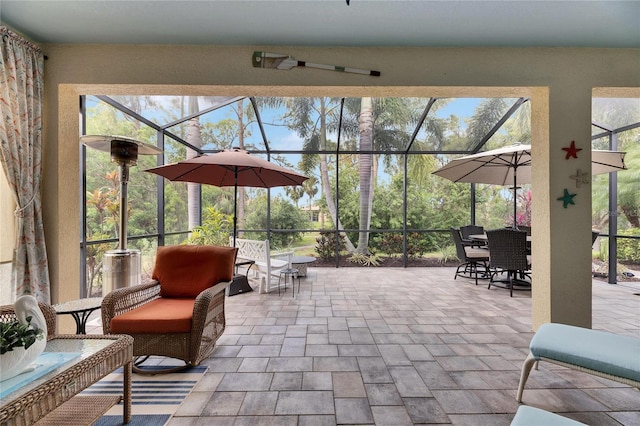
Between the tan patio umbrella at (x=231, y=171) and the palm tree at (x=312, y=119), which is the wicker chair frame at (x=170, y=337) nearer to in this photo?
the tan patio umbrella at (x=231, y=171)

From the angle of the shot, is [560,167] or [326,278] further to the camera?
[326,278]

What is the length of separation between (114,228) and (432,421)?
5010mm

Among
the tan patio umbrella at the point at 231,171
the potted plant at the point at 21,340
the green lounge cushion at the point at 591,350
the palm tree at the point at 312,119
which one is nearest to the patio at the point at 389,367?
the green lounge cushion at the point at 591,350

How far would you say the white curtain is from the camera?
241 centimetres

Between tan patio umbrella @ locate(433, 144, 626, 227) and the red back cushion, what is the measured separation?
3739mm

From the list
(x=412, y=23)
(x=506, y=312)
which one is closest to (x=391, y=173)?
(x=506, y=312)

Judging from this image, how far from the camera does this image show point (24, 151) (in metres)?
2.54

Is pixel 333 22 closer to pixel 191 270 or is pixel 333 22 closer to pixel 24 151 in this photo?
pixel 191 270

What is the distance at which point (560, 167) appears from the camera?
286 cm

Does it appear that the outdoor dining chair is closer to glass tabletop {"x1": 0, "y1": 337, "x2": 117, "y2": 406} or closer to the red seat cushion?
the red seat cushion

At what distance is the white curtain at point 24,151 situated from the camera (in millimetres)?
2414

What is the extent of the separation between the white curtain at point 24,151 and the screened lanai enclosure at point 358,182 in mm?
2464

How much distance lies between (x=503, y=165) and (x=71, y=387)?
225 inches

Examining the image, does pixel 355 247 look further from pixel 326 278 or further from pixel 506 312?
pixel 506 312
